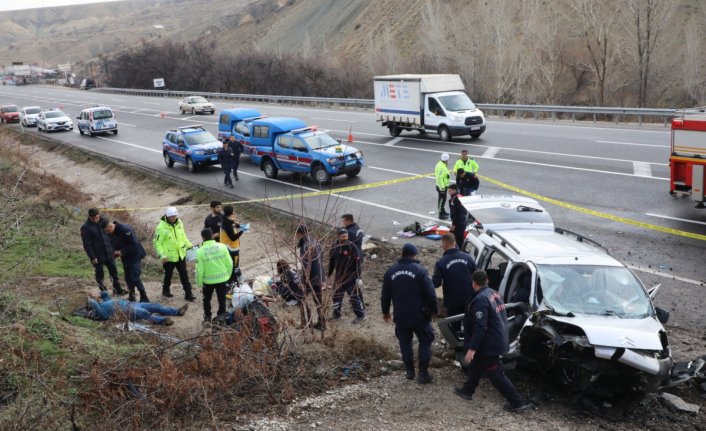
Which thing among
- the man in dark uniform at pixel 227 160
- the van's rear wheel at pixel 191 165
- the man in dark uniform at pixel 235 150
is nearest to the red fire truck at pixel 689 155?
the man in dark uniform at pixel 227 160

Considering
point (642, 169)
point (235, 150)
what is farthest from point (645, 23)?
point (235, 150)

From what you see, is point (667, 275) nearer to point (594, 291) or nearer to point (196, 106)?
point (594, 291)

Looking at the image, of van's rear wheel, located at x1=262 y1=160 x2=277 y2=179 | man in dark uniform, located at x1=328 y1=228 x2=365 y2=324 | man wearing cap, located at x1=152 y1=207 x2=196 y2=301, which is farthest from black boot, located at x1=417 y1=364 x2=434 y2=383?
van's rear wheel, located at x1=262 y1=160 x2=277 y2=179

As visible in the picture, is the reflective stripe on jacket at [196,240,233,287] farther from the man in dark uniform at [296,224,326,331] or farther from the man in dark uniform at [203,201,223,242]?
the man in dark uniform at [203,201,223,242]

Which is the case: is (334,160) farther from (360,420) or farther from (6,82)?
(6,82)

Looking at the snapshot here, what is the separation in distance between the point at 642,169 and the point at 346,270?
14.1 meters

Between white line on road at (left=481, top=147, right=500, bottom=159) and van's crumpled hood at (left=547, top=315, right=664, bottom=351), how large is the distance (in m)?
17.1

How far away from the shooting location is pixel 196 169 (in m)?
25.7

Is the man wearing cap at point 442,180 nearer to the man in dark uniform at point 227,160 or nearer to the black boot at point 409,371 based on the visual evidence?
the man in dark uniform at point 227,160

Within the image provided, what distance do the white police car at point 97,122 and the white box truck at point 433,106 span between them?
17144mm

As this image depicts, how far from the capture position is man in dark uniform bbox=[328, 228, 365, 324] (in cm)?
1004

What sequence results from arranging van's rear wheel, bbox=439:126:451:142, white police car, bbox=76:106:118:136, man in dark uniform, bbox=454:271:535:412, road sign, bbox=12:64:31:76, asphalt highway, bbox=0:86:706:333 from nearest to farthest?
man in dark uniform, bbox=454:271:535:412 < asphalt highway, bbox=0:86:706:333 < van's rear wheel, bbox=439:126:451:142 < white police car, bbox=76:106:118:136 < road sign, bbox=12:64:31:76

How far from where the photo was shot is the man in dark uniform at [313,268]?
8883mm

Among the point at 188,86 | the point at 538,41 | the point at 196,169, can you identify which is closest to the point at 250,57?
the point at 188,86
